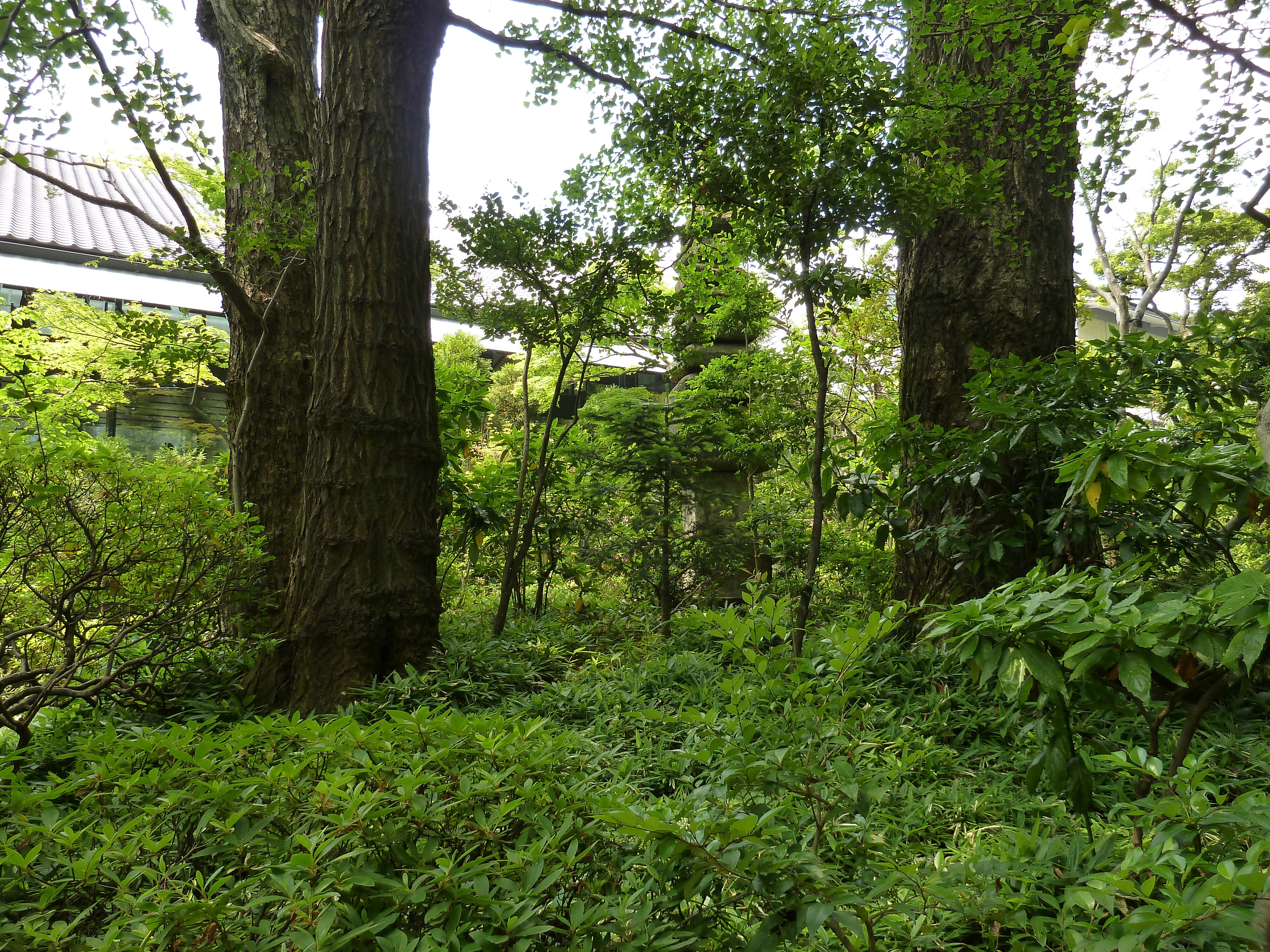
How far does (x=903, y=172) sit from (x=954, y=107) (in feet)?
1.43

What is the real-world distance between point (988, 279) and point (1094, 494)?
8.32 feet

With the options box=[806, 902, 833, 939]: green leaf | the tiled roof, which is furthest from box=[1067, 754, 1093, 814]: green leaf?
the tiled roof

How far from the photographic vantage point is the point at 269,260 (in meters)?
4.29

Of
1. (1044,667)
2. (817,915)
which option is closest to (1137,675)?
(1044,667)

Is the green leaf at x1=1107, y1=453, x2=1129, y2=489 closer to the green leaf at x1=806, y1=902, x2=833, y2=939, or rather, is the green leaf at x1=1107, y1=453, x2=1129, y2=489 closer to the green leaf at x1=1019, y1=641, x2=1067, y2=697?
the green leaf at x1=1019, y1=641, x2=1067, y2=697

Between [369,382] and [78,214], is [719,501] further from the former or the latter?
[78,214]

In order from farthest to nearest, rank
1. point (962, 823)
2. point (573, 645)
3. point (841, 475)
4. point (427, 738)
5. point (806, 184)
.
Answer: point (573, 645)
point (841, 475)
point (806, 184)
point (962, 823)
point (427, 738)

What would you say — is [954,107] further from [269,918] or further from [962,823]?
[269,918]

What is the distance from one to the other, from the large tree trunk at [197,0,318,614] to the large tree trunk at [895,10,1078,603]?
132 inches

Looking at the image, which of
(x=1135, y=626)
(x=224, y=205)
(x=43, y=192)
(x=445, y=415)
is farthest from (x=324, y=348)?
(x=43, y=192)

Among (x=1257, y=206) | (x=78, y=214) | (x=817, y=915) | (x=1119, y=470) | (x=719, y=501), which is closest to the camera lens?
(x=1257, y=206)

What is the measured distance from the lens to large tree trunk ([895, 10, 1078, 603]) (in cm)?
391

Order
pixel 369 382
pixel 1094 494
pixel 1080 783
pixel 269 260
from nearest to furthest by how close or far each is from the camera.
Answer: pixel 1080 783 < pixel 1094 494 < pixel 369 382 < pixel 269 260

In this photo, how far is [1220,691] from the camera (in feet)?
4.37
